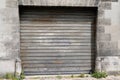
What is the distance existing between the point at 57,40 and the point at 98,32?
1260mm

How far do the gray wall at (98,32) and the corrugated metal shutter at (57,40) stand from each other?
1.00 ft

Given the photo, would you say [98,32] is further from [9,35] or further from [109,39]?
[9,35]

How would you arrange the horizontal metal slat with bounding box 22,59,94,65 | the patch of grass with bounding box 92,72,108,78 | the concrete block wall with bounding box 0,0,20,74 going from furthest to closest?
1. the horizontal metal slat with bounding box 22,59,94,65
2. the patch of grass with bounding box 92,72,108,78
3. the concrete block wall with bounding box 0,0,20,74

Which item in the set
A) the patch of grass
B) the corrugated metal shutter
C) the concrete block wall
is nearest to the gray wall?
the concrete block wall

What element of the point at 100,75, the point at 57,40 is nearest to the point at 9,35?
the point at 57,40

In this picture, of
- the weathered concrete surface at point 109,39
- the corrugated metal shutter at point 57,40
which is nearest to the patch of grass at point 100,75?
the weathered concrete surface at point 109,39

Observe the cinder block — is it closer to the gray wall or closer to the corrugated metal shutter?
the gray wall

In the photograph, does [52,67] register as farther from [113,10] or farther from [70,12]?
[113,10]

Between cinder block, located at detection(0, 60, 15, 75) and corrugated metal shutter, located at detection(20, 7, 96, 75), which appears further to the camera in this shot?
corrugated metal shutter, located at detection(20, 7, 96, 75)

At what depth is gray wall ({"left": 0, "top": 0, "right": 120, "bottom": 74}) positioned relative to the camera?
26.0 feet

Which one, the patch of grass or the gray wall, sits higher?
the gray wall

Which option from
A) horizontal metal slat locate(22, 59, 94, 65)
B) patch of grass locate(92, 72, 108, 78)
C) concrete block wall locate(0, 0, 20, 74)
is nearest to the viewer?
concrete block wall locate(0, 0, 20, 74)

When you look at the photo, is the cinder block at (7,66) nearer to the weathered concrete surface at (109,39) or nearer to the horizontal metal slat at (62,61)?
the horizontal metal slat at (62,61)

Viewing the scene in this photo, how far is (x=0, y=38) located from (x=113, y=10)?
11.3 ft
